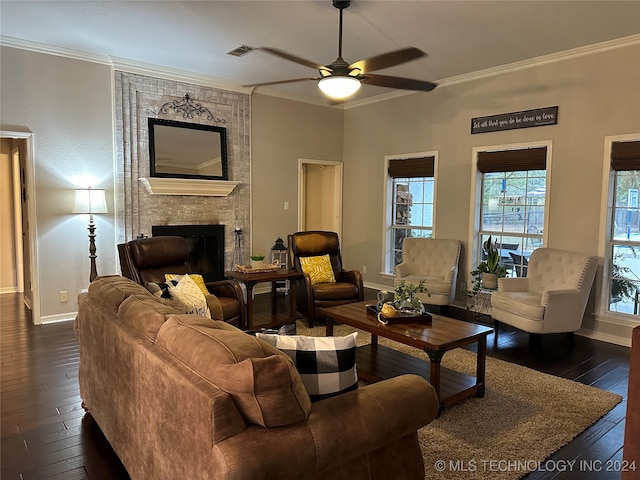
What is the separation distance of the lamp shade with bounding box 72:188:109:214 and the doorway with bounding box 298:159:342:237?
3.50 metres

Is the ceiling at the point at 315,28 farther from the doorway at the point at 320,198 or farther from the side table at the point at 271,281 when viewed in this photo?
Result: the doorway at the point at 320,198

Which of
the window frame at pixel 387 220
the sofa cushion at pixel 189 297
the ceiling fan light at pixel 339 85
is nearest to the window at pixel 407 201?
the window frame at pixel 387 220

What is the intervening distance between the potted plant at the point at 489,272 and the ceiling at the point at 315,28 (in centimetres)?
227

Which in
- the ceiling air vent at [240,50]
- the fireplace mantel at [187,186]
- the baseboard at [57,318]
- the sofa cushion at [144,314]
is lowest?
the baseboard at [57,318]

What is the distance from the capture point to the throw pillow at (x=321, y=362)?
1.68 m

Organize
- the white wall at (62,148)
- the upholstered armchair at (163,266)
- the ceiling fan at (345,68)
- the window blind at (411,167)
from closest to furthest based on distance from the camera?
the ceiling fan at (345,68), the upholstered armchair at (163,266), the white wall at (62,148), the window blind at (411,167)

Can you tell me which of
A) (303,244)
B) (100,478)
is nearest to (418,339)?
(100,478)

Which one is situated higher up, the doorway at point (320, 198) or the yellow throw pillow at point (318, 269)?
the doorway at point (320, 198)

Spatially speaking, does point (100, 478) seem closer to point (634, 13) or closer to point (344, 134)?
point (634, 13)

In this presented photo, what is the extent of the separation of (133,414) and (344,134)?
630 centimetres

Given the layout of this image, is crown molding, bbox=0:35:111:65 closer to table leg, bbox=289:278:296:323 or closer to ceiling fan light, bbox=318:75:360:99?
ceiling fan light, bbox=318:75:360:99

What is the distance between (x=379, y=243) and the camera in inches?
274

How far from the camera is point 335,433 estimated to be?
144 centimetres

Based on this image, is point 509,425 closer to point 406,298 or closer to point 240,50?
point 406,298
